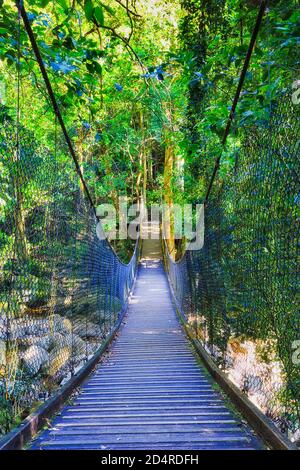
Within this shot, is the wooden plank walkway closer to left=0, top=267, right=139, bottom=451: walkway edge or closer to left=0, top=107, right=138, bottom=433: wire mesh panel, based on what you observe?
left=0, top=267, right=139, bottom=451: walkway edge

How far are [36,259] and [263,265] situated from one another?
123 centimetres

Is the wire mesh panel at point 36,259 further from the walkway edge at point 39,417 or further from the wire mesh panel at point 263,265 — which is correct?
the wire mesh panel at point 263,265

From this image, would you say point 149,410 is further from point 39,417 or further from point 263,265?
point 263,265

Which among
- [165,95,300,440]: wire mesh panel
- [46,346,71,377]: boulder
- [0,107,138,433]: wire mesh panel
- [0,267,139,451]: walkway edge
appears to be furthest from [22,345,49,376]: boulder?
[165,95,300,440]: wire mesh panel

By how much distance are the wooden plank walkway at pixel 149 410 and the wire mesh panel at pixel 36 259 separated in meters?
0.24

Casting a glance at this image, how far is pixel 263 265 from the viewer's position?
1882 mm

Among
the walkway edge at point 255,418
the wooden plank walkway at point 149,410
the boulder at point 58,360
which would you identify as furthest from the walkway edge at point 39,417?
the walkway edge at point 255,418

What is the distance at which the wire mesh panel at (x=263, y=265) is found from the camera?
1567mm

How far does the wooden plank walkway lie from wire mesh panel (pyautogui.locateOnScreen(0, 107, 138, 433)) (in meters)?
0.24

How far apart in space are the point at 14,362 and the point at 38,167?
111 centimetres

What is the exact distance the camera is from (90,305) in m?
3.73
